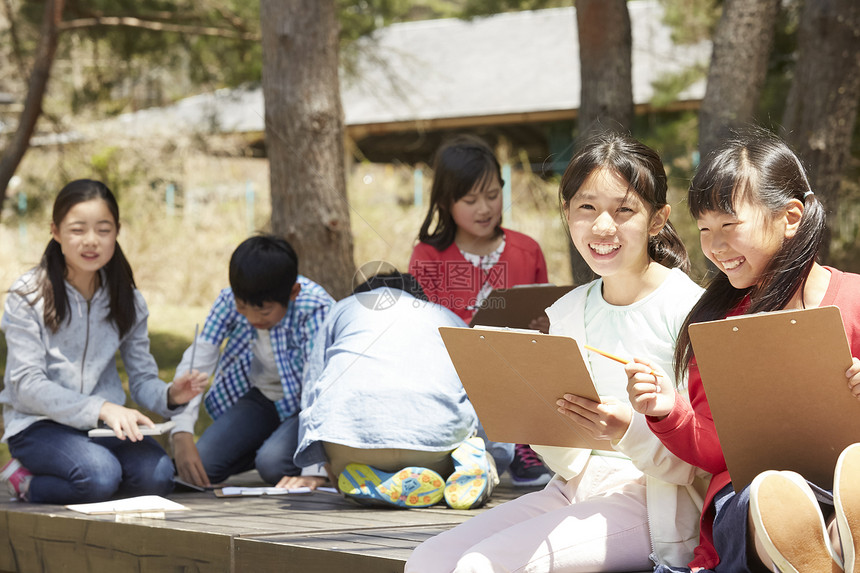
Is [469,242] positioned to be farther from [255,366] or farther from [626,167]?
[626,167]

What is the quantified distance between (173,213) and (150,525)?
7.27 metres

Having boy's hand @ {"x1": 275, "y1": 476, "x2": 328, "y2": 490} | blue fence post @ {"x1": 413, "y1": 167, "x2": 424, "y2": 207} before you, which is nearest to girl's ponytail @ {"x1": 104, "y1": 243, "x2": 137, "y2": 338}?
boy's hand @ {"x1": 275, "y1": 476, "x2": 328, "y2": 490}

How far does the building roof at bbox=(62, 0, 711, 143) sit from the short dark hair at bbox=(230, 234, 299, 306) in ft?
18.3

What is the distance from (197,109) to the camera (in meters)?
10.2

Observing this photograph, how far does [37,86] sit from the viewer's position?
559 centimetres

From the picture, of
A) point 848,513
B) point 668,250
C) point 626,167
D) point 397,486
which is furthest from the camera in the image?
point 397,486

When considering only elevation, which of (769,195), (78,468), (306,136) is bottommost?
(78,468)

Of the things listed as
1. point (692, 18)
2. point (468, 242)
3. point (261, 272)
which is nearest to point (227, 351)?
point (261, 272)

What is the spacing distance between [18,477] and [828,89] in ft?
12.8

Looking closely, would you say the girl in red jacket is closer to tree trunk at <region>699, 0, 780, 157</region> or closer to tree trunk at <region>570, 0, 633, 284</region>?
tree trunk at <region>570, 0, 633, 284</region>

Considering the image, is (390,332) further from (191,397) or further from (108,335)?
(108,335)

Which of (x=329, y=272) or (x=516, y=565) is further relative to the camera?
(x=329, y=272)

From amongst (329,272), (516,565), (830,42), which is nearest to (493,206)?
(329,272)

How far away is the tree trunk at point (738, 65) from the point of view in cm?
441
